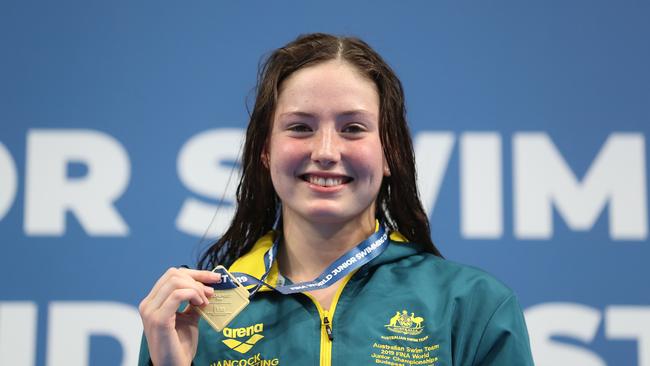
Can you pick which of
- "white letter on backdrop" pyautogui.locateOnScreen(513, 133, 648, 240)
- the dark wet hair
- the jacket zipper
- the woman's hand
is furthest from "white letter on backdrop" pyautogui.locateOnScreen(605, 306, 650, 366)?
the woman's hand

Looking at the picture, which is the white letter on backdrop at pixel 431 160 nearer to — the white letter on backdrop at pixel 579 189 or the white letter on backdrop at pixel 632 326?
the white letter on backdrop at pixel 579 189

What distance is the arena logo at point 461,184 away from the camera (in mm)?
2639

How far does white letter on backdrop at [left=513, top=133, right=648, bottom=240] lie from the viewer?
104 inches

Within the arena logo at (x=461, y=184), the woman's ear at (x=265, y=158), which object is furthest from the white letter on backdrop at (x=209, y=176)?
the woman's ear at (x=265, y=158)

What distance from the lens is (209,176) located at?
268cm

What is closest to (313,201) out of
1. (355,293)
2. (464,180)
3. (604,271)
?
(355,293)

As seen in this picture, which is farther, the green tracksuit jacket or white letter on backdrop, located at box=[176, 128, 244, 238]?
white letter on backdrop, located at box=[176, 128, 244, 238]

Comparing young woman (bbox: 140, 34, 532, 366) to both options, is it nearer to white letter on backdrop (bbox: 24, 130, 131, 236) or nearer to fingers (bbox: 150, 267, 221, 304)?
fingers (bbox: 150, 267, 221, 304)

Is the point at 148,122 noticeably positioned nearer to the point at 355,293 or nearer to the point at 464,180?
the point at 464,180

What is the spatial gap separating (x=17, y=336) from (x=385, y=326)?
134cm

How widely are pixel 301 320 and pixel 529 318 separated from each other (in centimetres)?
111

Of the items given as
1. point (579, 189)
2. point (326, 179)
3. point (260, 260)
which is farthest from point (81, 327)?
point (579, 189)

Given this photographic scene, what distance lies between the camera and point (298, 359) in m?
1.66

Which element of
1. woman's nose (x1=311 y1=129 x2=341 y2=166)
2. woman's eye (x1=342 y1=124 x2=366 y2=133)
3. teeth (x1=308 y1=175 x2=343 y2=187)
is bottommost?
teeth (x1=308 y1=175 x2=343 y2=187)
